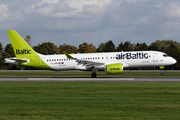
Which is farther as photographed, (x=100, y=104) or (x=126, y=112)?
(x=100, y=104)

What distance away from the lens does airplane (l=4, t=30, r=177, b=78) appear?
112 ft

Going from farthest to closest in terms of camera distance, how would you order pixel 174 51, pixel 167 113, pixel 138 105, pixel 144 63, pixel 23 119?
pixel 174 51
pixel 144 63
pixel 138 105
pixel 167 113
pixel 23 119

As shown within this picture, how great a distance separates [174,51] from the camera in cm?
8294

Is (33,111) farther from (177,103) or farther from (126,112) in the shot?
(177,103)

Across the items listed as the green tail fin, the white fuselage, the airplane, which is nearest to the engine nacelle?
the airplane

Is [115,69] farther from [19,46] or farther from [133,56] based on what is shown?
[19,46]

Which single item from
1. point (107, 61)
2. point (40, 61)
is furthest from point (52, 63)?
point (107, 61)

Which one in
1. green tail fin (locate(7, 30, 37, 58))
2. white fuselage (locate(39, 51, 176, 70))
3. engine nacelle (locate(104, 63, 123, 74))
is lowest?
engine nacelle (locate(104, 63, 123, 74))

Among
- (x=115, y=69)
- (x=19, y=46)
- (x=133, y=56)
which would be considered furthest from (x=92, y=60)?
(x=19, y=46)

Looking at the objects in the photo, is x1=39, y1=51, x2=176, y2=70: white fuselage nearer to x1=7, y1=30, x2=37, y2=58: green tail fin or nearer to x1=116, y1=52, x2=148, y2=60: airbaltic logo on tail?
x1=116, y1=52, x2=148, y2=60: airbaltic logo on tail

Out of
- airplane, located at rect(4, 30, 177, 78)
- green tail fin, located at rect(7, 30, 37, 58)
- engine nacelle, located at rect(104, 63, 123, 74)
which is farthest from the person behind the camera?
green tail fin, located at rect(7, 30, 37, 58)

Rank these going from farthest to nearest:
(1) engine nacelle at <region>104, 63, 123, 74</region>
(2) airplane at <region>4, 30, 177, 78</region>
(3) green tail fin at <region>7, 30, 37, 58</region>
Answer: (3) green tail fin at <region>7, 30, 37, 58</region> < (2) airplane at <region>4, 30, 177, 78</region> < (1) engine nacelle at <region>104, 63, 123, 74</region>

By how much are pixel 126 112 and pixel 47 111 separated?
3.56m

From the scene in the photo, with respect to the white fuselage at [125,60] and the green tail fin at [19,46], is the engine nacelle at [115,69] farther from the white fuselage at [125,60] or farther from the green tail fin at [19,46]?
the green tail fin at [19,46]
